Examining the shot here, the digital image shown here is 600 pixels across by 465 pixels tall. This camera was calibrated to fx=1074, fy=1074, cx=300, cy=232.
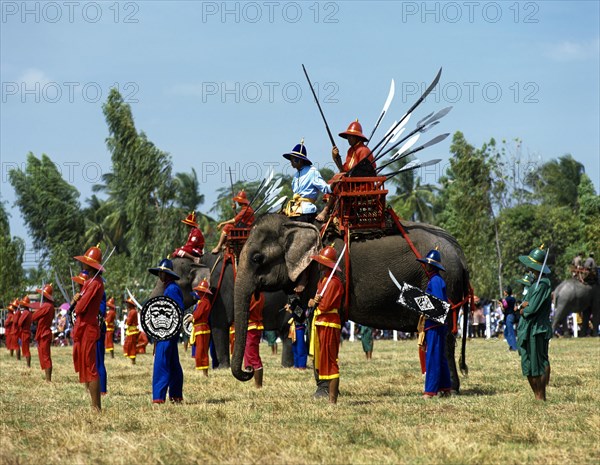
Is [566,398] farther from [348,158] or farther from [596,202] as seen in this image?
[596,202]

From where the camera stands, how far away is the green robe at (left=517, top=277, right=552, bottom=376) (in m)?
12.1

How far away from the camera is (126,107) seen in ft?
163

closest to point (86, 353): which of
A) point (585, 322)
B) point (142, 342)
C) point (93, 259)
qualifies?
point (93, 259)

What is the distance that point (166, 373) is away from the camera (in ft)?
43.2

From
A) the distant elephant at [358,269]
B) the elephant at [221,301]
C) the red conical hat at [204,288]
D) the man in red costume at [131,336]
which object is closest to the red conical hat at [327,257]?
the distant elephant at [358,269]

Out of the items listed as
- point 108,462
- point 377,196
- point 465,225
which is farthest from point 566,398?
point 465,225

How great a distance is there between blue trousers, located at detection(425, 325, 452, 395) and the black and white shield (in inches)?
10.5

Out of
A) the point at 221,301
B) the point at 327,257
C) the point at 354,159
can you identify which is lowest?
the point at 221,301

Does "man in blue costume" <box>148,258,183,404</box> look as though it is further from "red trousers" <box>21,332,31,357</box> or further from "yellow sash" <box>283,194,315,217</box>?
"red trousers" <box>21,332,31,357</box>

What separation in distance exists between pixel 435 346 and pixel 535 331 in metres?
1.62

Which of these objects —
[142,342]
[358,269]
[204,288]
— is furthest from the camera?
[142,342]

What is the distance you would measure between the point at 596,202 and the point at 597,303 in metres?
12.0

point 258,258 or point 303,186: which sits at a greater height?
point 303,186

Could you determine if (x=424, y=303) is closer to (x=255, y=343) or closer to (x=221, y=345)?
(x=255, y=343)
